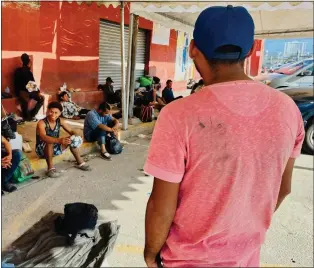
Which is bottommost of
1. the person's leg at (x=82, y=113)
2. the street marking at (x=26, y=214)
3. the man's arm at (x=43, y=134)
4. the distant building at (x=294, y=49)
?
the street marking at (x=26, y=214)

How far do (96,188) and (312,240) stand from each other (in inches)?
95.1

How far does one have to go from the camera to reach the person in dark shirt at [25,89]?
21.7 ft

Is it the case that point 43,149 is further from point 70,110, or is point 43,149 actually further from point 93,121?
point 70,110

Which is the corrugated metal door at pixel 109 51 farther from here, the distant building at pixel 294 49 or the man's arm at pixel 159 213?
the man's arm at pixel 159 213

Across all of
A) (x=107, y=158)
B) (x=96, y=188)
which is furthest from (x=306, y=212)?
(x=107, y=158)

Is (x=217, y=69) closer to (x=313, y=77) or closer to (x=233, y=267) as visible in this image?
(x=233, y=267)

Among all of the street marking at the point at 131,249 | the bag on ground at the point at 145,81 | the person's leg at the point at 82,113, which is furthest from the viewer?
the bag on ground at the point at 145,81

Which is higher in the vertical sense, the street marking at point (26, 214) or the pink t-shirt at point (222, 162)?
the pink t-shirt at point (222, 162)

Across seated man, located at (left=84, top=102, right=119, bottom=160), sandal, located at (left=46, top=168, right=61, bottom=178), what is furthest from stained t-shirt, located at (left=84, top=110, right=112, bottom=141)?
→ sandal, located at (left=46, top=168, right=61, bottom=178)

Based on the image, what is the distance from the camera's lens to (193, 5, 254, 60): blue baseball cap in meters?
1.06

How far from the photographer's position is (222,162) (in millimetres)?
1046

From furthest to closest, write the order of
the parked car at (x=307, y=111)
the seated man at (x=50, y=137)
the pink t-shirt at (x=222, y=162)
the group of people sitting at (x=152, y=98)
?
the group of people sitting at (x=152, y=98), the parked car at (x=307, y=111), the seated man at (x=50, y=137), the pink t-shirt at (x=222, y=162)

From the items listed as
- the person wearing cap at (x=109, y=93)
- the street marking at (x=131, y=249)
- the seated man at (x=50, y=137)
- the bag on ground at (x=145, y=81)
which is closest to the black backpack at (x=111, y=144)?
the seated man at (x=50, y=137)

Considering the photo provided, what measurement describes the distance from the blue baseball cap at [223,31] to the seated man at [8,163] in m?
3.27
